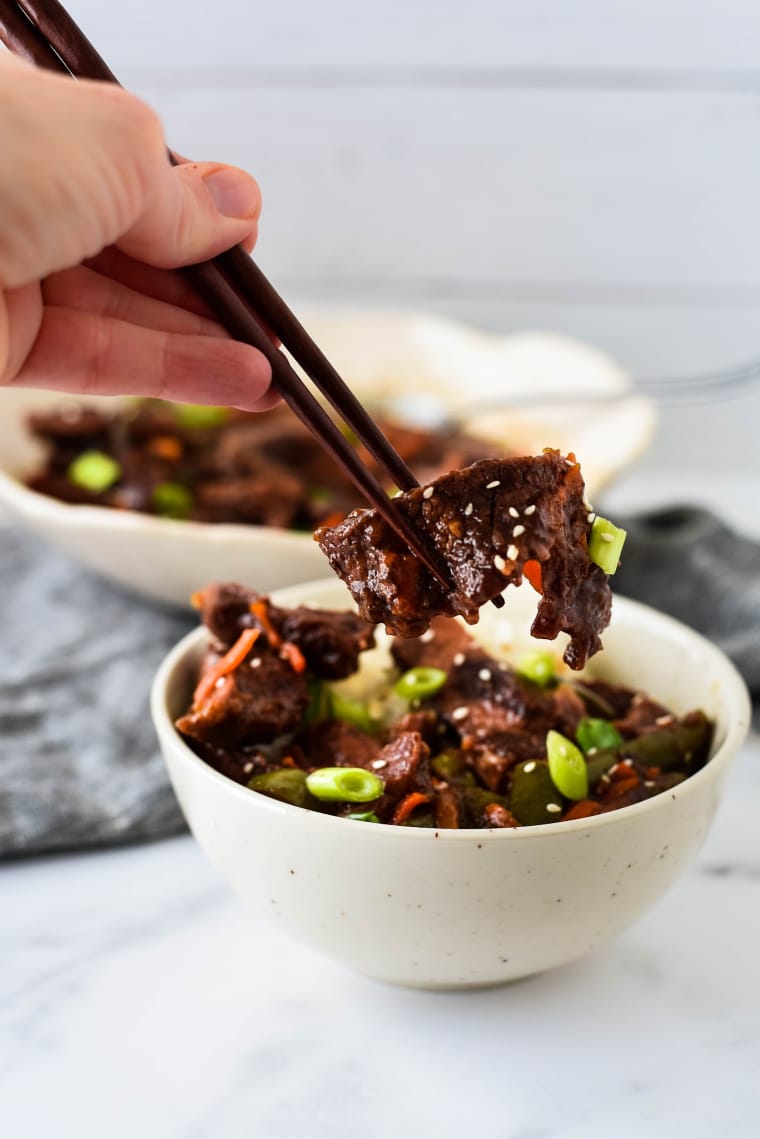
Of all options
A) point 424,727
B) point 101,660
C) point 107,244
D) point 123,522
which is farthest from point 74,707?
point 107,244

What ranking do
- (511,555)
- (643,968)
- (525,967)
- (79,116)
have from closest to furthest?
(79,116)
(511,555)
(525,967)
(643,968)

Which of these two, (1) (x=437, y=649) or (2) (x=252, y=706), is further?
(1) (x=437, y=649)

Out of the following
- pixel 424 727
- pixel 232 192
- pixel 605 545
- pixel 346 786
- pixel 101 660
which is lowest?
pixel 101 660

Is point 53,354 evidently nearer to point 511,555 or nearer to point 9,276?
point 9,276

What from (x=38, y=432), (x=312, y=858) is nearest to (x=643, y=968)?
(x=312, y=858)

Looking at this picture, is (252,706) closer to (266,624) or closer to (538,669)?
(266,624)

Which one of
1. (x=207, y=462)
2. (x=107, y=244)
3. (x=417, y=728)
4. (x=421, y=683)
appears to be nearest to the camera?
(x=107, y=244)

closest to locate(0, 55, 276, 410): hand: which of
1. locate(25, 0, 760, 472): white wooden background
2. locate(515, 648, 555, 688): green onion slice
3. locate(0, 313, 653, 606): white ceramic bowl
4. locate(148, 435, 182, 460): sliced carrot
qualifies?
locate(515, 648, 555, 688): green onion slice
